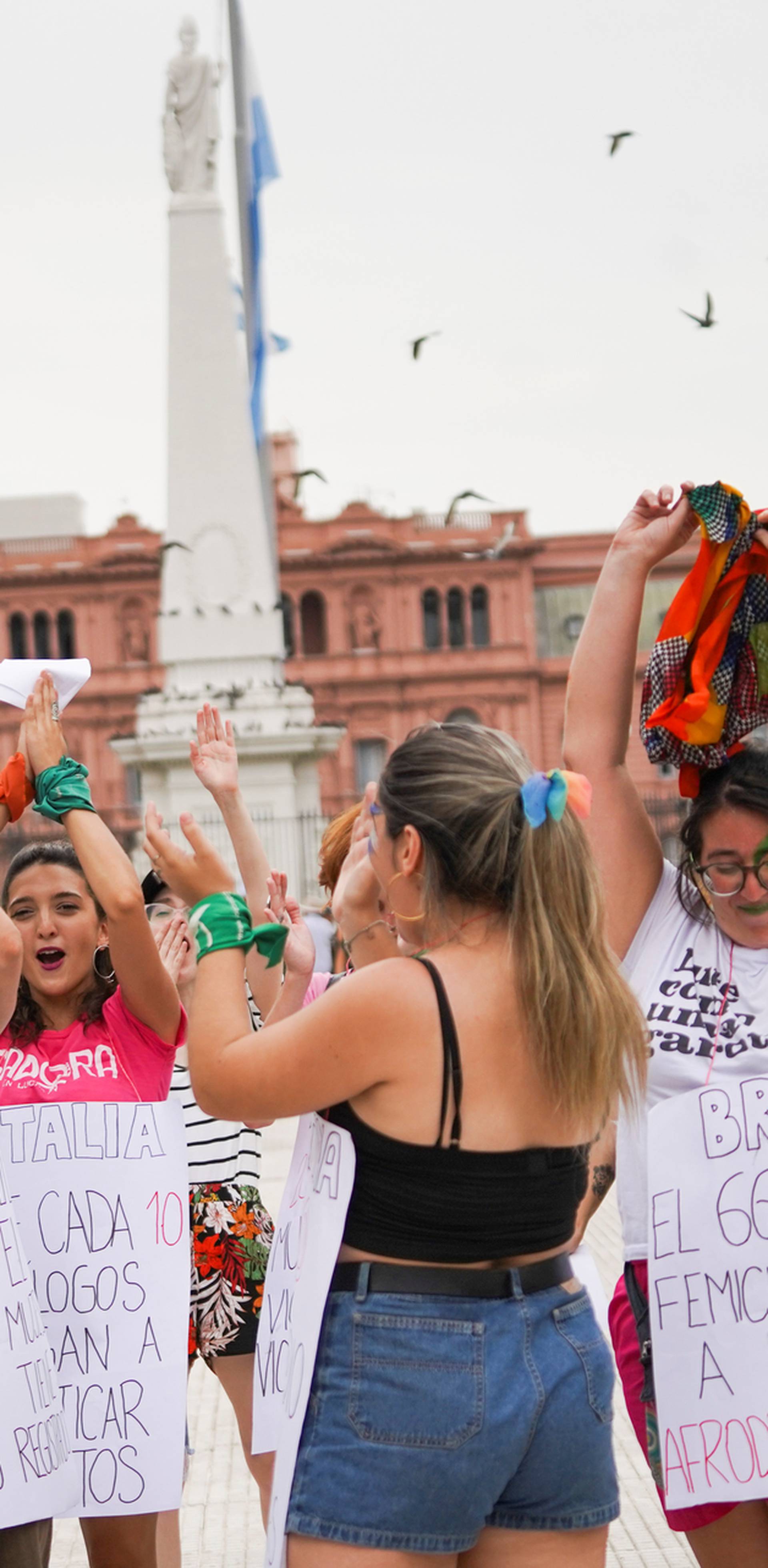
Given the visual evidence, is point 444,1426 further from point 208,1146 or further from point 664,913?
point 208,1146

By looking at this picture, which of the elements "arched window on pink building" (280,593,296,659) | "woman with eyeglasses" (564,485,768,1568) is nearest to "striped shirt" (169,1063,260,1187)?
"woman with eyeglasses" (564,485,768,1568)

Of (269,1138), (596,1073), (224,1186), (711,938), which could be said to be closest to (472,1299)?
(596,1073)

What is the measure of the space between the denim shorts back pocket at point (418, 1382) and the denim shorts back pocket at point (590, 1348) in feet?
0.43

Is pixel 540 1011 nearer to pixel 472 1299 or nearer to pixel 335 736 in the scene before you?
pixel 472 1299

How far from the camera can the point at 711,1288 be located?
245 cm

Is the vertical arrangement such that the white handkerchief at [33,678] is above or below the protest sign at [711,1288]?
above

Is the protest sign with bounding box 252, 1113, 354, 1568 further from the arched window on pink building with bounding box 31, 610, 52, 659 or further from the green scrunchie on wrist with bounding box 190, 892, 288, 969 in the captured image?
the arched window on pink building with bounding box 31, 610, 52, 659

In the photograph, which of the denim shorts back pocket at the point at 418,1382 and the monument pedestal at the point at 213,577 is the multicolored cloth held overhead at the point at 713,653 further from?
the monument pedestal at the point at 213,577

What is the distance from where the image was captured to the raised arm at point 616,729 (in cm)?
270

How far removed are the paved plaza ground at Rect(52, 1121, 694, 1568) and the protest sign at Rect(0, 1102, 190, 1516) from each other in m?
1.65

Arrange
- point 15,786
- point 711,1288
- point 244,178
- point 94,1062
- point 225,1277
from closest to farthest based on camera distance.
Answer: point 711,1288, point 15,786, point 94,1062, point 225,1277, point 244,178

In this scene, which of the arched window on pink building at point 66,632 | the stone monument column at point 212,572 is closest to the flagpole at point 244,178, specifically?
the stone monument column at point 212,572

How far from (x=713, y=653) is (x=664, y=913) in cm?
42

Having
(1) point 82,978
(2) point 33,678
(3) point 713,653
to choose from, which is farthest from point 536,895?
(1) point 82,978
